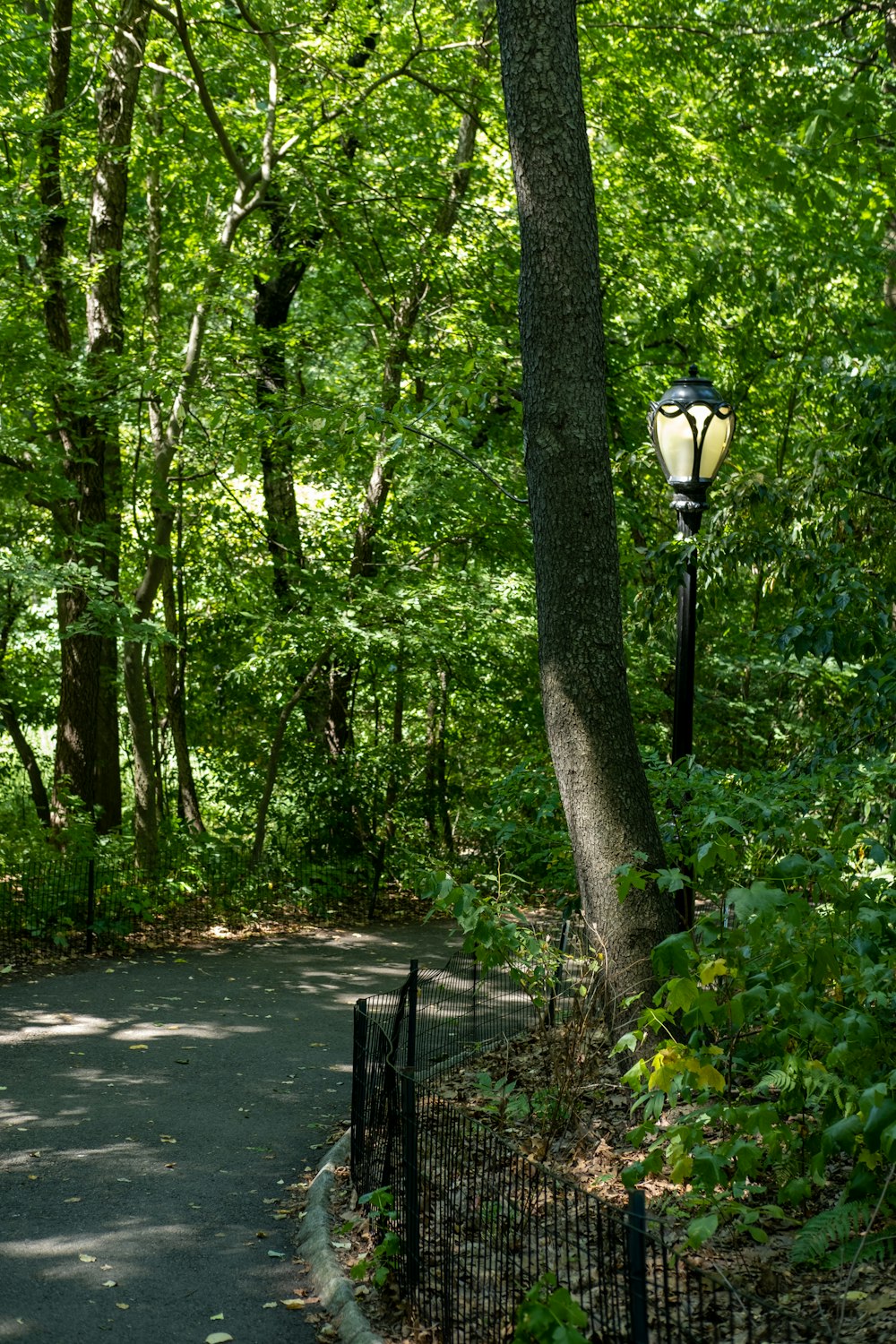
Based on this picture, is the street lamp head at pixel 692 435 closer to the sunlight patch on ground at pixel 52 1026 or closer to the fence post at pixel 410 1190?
the fence post at pixel 410 1190

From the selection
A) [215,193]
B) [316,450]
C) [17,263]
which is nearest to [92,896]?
[316,450]

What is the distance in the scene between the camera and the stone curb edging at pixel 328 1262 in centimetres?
475

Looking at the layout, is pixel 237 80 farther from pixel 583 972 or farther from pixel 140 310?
pixel 583 972

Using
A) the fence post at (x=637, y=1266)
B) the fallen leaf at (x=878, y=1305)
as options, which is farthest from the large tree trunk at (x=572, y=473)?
the fence post at (x=637, y=1266)

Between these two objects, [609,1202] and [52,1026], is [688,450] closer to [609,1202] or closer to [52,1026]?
[609,1202]

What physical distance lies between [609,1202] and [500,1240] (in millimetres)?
992

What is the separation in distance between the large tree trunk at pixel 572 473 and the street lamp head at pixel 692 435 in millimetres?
1062

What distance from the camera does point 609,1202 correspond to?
205 inches

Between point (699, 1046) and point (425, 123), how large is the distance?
14006 mm

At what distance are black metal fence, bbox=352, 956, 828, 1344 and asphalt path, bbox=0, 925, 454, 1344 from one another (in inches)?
24.2

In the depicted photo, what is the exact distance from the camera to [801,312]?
32.3 feet

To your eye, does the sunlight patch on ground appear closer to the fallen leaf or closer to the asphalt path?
the asphalt path

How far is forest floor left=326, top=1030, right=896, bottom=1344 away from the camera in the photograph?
3982mm

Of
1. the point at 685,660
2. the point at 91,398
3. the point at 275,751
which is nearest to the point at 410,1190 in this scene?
the point at 685,660
